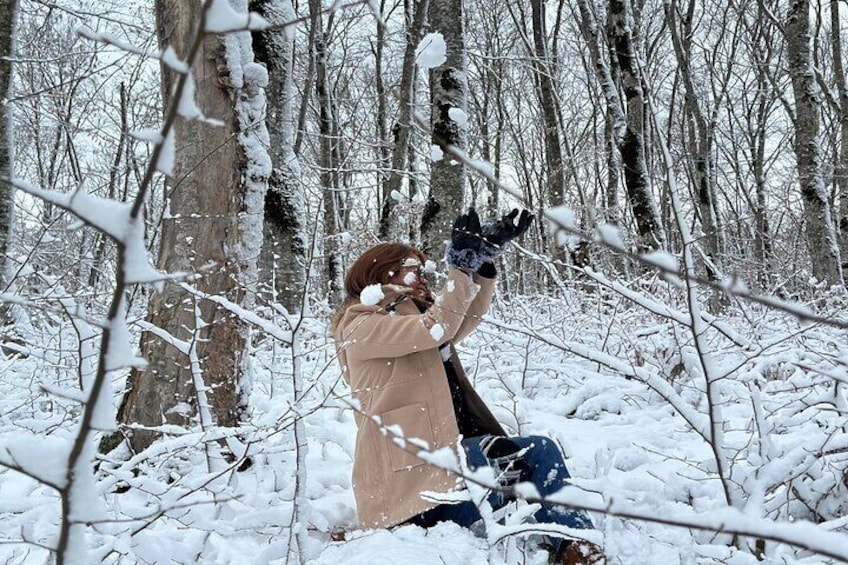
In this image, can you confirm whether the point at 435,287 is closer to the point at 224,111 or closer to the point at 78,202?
the point at 224,111

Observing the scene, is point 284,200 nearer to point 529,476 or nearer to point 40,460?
point 529,476

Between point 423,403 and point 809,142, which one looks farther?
point 809,142

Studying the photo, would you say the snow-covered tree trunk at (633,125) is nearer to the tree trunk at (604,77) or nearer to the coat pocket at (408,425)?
the tree trunk at (604,77)

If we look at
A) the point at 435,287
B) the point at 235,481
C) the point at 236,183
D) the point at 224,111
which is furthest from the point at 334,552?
the point at 435,287

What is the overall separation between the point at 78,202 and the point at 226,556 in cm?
152

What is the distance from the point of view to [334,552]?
5.87ft

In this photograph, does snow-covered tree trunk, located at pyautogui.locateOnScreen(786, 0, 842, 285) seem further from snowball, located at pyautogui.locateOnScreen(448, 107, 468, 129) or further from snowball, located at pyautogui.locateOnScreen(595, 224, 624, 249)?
snowball, located at pyautogui.locateOnScreen(595, 224, 624, 249)

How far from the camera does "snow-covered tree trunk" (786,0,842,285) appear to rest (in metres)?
5.73

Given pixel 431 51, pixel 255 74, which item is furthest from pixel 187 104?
pixel 255 74

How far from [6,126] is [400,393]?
421 centimetres

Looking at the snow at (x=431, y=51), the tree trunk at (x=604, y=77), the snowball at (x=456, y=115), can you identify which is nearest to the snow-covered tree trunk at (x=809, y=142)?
the tree trunk at (x=604, y=77)

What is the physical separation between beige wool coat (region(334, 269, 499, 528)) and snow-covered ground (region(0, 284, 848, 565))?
0.15 metres

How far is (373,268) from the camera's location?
2.58 meters

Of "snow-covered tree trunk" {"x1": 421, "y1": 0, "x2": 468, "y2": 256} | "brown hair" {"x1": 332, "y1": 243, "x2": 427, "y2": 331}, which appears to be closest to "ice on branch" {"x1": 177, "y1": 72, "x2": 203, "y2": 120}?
"brown hair" {"x1": 332, "y1": 243, "x2": 427, "y2": 331}
